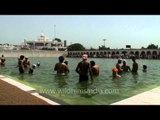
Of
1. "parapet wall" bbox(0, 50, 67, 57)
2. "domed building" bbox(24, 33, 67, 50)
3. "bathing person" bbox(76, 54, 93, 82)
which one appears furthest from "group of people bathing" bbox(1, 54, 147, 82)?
"parapet wall" bbox(0, 50, 67, 57)

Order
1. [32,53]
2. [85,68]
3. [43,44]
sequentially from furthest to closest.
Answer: [32,53]
[43,44]
[85,68]

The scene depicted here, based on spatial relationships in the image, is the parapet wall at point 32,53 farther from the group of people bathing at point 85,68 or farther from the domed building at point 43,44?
the group of people bathing at point 85,68

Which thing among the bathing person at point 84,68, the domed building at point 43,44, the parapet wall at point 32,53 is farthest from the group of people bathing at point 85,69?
the parapet wall at point 32,53

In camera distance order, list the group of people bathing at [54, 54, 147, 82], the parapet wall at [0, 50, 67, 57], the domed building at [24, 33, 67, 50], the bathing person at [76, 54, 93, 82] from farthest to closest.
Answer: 1. the parapet wall at [0, 50, 67, 57]
2. the domed building at [24, 33, 67, 50]
3. the group of people bathing at [54, 54, 147, 82]
4. the bathing person at [76, 54, 93, 82]

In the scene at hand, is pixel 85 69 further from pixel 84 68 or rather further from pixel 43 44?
pixel 43 44

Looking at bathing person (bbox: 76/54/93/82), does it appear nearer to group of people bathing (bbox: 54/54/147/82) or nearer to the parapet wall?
group of people bathing (bbox: 54/54/147/82)

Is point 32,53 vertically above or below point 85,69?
below

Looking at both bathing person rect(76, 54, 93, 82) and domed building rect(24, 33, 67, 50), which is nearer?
bathing person rect(76, 54, 93, 82)

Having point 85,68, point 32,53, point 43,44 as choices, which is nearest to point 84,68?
point 85,68

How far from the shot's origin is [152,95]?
7.80 m

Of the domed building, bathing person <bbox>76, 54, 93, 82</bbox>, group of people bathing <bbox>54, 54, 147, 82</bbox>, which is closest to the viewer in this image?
bathing person <bbox>76, 54, 93, 82</bbox>
